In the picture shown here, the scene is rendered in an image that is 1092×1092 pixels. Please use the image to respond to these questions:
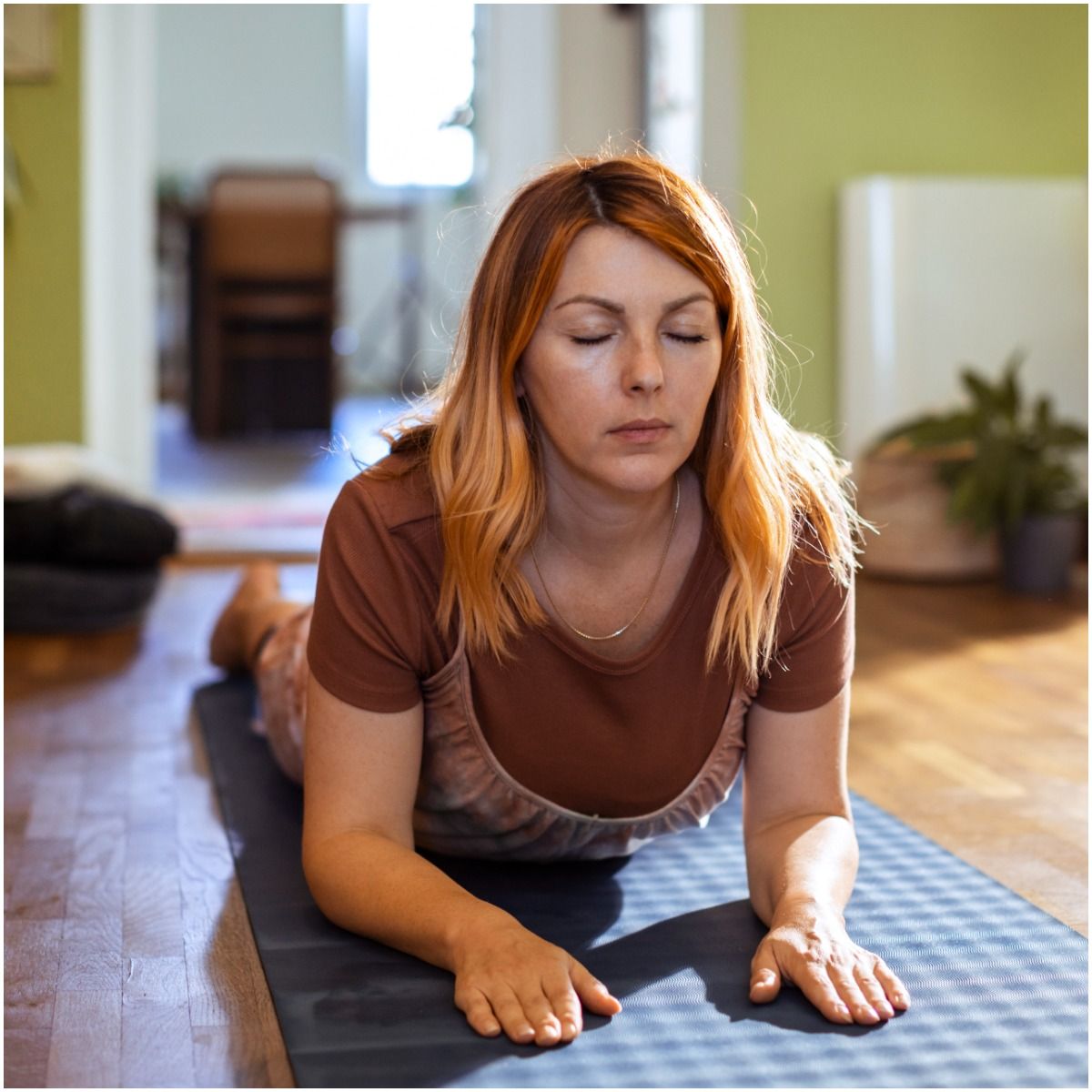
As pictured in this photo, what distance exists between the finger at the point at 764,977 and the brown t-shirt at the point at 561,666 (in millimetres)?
239

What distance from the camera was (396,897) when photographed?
1414mm

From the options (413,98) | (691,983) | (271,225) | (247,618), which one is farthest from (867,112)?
(413,98)

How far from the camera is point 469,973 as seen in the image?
1330 mm

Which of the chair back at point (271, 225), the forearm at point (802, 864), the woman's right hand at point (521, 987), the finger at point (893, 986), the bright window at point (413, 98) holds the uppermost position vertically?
the bright window at point (413, 98)

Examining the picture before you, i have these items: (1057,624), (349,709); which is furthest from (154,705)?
(1057,624)

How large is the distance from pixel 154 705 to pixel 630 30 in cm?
315

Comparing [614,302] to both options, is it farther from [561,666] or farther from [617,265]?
[561,666]

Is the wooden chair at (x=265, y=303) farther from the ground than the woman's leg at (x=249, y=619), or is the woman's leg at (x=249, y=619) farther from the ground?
the wooden chair at (x=265, y=303)

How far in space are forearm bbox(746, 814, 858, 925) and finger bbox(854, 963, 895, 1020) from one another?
0.09 meters

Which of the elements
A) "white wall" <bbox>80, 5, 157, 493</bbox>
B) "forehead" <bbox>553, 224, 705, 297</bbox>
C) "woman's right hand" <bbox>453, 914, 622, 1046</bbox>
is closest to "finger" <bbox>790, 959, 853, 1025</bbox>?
"woman's right hand" <bbox>453, 914, 622, 1046</bbox>

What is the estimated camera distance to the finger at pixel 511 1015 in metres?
1.27

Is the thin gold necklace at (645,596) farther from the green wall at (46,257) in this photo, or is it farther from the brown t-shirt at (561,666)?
the green wall at (46,257)

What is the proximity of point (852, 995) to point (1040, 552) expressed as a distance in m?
2.59

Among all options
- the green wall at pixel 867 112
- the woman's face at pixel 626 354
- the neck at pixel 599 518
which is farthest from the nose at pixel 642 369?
the green wall at pixel 867 112
